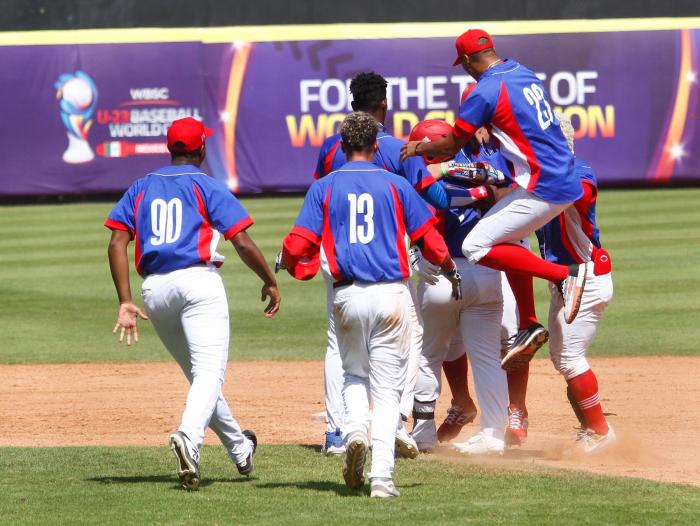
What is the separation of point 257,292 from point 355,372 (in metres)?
9.56

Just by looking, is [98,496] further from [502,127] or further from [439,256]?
[502,127]

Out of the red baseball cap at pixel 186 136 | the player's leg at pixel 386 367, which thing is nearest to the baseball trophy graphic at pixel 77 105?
the red baseball cap at pixel 186 136

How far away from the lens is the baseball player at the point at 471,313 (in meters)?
7.61

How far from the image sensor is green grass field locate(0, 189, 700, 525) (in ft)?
19.4

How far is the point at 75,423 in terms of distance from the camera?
941cm

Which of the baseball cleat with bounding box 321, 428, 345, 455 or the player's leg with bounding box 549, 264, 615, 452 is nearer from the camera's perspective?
the baseball cleat with bounding box 321, 428, 345, 455

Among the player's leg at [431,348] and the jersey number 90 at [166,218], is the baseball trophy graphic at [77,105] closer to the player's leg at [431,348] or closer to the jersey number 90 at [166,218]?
the player's leg at [431,348]

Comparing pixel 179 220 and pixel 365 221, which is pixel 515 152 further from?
pixel 179 220

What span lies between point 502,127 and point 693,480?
2301 mm

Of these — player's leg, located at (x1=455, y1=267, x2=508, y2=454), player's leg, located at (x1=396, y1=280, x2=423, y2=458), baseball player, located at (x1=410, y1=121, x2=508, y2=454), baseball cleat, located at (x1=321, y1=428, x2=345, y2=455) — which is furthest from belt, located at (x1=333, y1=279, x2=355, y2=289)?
baseball cleat, located at (x1=321, y1=428, x2=345, y2=455)

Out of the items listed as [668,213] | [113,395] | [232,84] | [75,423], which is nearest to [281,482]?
[75,423]

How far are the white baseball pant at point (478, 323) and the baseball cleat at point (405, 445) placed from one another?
501 mm

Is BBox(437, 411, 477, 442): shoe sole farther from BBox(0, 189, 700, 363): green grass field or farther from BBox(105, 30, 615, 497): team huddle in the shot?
BBox(0, 189, 700, 363): green grass field

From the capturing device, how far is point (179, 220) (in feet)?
21.5
